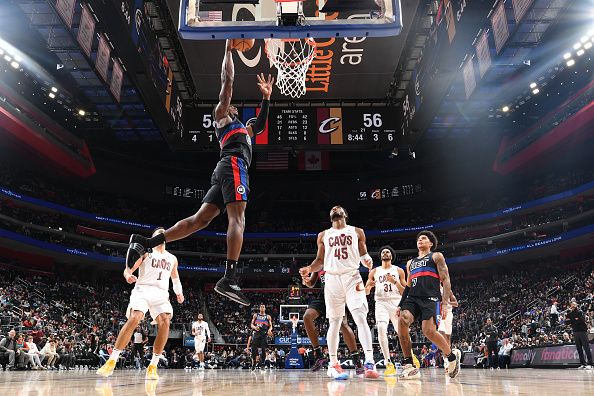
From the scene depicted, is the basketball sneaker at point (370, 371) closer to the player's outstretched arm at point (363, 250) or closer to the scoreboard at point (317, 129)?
the player's outstretched arm at point (363, 250)

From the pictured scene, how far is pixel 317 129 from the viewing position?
1369cm

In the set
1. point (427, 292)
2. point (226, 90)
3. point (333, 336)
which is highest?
point (226, 90)

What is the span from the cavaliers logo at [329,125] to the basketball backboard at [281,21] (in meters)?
7.20

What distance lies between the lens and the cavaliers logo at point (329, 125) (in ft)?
44.8

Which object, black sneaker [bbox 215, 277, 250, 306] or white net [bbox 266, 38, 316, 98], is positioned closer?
black sneaker [bbox 215, 277, 250, 306]

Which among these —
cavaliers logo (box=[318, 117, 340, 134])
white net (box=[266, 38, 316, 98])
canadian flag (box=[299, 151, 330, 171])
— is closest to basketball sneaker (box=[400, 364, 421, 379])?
white net (box=[266, 38, 316, 98])

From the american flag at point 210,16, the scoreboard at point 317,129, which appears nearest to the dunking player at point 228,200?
the american flag at point 210,16

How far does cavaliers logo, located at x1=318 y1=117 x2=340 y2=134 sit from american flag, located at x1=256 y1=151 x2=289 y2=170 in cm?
1727

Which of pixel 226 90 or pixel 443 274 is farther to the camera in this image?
pixel 443 274

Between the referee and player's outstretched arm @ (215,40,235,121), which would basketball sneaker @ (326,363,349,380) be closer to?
player's outstretched arm @ (215,40,235,121)

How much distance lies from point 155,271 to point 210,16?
3626mm

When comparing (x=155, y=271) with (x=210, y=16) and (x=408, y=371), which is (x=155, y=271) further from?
(x=408, y=371)

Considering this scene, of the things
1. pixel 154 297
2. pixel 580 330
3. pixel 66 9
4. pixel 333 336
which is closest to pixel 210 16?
pixel 154 297

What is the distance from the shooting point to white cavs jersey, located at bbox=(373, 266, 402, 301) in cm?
891
